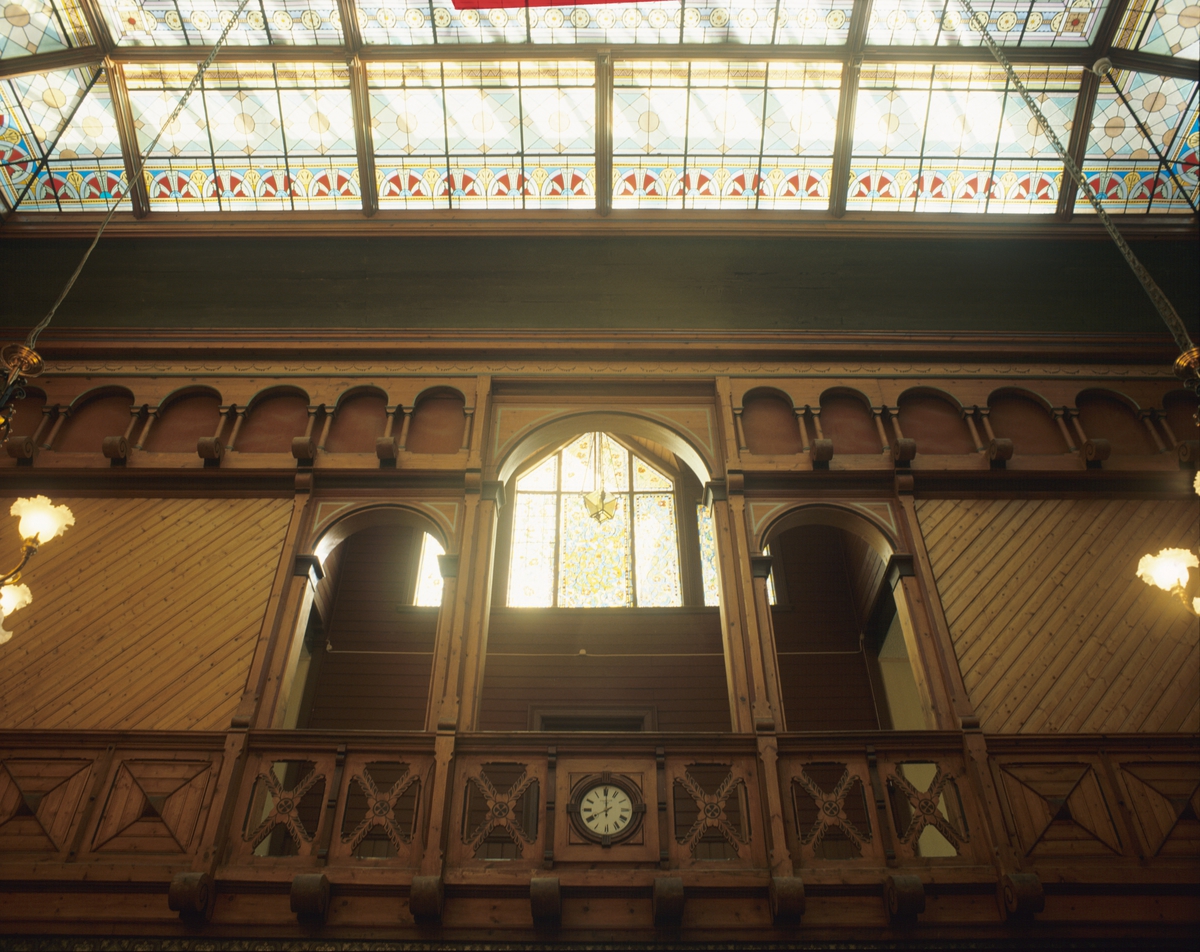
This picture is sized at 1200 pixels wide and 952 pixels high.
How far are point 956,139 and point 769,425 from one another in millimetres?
4114

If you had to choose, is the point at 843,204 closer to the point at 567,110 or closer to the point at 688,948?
the point at 567,110

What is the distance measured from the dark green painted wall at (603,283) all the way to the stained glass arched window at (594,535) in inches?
113

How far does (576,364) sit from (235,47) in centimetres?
500

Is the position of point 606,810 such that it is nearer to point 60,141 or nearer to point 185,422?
point 185,422

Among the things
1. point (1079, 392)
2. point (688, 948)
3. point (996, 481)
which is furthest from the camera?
point (1079, 392)

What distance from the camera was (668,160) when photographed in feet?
34.1

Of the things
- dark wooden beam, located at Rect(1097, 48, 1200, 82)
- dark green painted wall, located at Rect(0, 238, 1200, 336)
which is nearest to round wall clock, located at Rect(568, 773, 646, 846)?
dark green painted wall, located at Rect(0, 238, 1200, 336)

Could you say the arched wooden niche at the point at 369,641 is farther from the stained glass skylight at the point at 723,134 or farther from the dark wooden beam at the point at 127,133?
the stained glass skylight at the point at 723,134

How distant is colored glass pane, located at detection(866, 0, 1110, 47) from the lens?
973 centimetres

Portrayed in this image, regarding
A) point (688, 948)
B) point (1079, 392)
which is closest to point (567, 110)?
point (1079, 392)

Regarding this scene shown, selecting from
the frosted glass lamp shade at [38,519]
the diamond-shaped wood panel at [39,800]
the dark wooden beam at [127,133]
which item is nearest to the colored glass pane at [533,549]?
the dark wooden beam at [127,133]

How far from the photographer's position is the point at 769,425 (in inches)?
362

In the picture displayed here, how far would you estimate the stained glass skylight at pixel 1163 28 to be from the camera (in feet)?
31.0

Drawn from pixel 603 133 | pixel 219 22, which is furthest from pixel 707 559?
pixel 219 22
